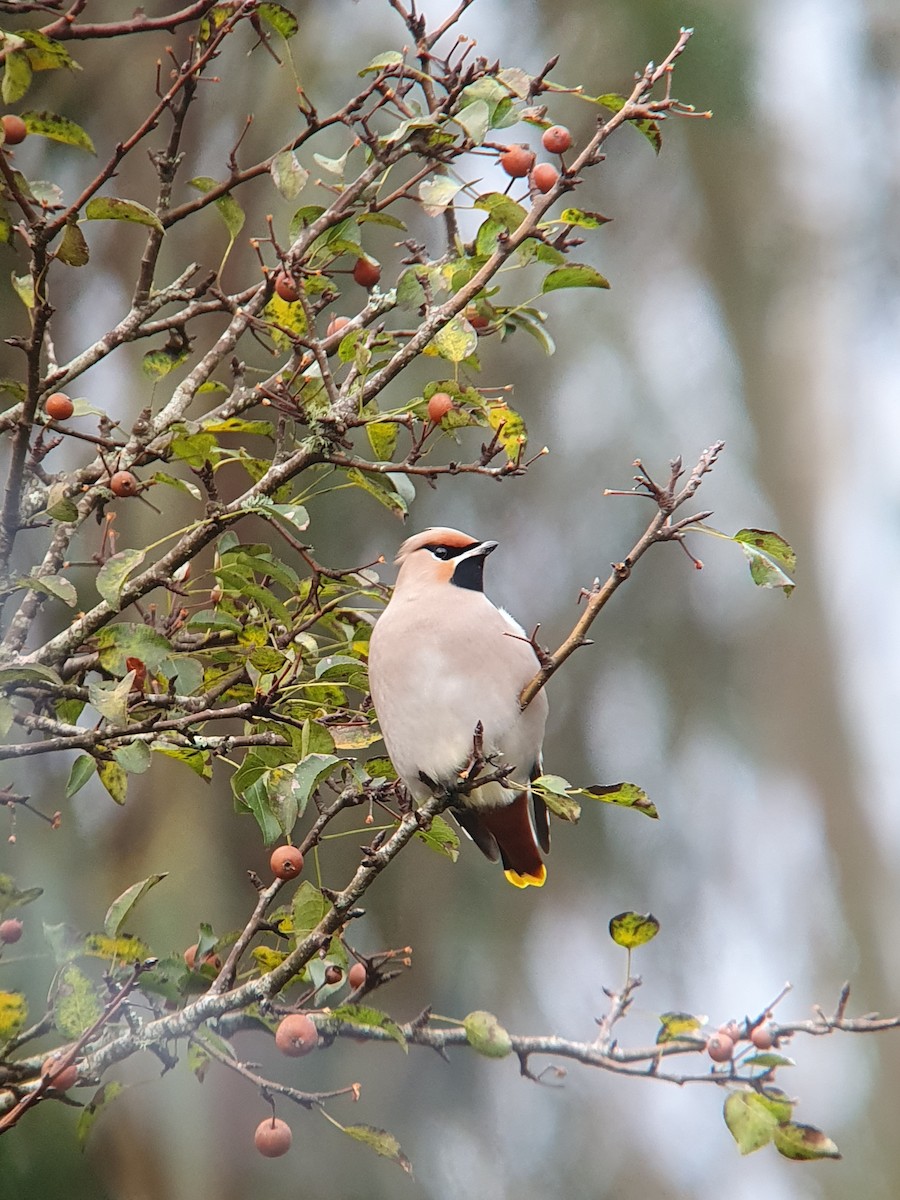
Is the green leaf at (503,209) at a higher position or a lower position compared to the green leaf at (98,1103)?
higher

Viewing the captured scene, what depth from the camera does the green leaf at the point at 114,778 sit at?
251 cm

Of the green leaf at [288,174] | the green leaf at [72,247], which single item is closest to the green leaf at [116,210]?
the green leaf at [72,247]

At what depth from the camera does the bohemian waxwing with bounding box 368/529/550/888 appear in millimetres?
2771

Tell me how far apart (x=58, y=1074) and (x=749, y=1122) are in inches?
37.1

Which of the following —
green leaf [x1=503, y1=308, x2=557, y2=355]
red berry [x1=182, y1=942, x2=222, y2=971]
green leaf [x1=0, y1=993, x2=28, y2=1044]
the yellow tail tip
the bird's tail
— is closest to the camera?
green leaf [x1=0, y1=993, x2=28, y2=1044]

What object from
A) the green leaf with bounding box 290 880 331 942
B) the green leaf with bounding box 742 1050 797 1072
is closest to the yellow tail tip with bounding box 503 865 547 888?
the green leaf with bounding box 290 880 331 942

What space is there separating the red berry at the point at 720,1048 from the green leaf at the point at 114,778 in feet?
3.38

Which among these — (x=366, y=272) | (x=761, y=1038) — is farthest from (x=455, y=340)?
(x=761, y=1038)

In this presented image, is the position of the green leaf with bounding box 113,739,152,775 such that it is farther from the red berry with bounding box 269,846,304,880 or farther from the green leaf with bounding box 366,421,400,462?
the green leaf with bounding box 366,421,400,462

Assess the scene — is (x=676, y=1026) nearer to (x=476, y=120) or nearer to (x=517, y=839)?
(x=517, y=839)

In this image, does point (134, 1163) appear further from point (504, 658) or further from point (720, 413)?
point (720, 413)

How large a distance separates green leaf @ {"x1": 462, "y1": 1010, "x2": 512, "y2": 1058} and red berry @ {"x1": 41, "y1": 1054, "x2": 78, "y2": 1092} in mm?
566

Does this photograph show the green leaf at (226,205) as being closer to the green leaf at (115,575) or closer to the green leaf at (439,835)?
the green leaf at (115,575)

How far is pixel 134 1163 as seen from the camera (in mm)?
5102
